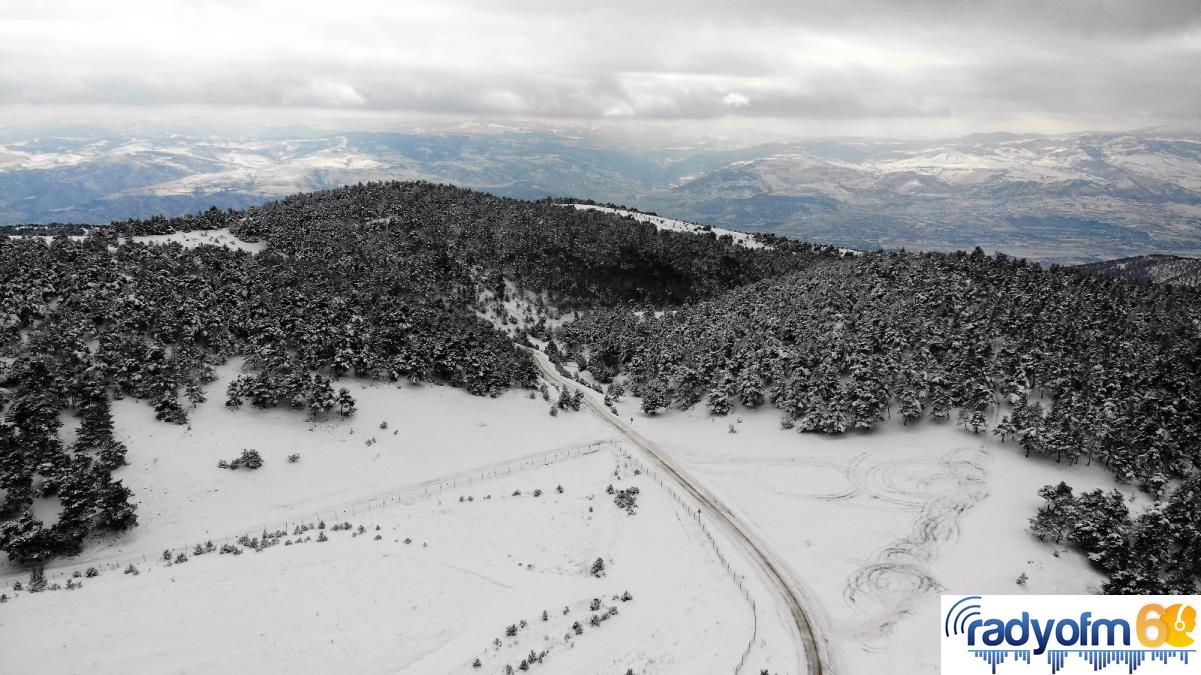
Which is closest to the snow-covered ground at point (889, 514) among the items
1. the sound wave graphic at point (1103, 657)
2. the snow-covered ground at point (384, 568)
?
the sound wave graphic at point (1103, 657)

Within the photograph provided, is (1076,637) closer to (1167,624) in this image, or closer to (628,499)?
(1167,624)

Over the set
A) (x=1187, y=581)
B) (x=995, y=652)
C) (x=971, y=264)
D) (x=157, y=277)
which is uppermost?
(x=971, y=264)

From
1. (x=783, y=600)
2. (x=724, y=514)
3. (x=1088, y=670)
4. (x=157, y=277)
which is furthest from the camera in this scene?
(x=157, y=277)

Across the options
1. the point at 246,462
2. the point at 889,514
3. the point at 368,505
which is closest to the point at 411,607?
the point at 368,505

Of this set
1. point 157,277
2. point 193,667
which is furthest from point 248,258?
point 193,667

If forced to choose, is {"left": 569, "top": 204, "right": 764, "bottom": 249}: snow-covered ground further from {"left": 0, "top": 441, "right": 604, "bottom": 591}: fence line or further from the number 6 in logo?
the number 6 in logo

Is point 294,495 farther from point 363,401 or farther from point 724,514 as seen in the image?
point 724,514
